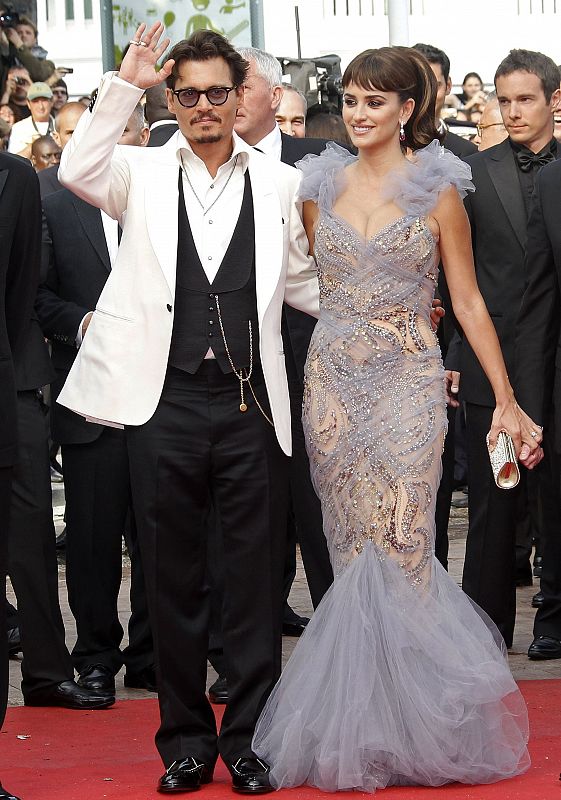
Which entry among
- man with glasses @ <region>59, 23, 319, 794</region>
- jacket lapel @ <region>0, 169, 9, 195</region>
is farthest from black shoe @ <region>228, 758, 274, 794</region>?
jacket lapel @ <region>0, 169, 9, 195</region>

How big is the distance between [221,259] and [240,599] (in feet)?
3.32

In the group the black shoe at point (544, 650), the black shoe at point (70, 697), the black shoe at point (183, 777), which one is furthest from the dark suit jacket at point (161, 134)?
the black shoe at point (183, 777)

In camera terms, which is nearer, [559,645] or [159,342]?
[159,342]

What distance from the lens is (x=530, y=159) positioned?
6363 millimetres

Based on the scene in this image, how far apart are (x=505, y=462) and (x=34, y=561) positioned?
1.86 metres

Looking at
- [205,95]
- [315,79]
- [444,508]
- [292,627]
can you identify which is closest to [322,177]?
[205,95]

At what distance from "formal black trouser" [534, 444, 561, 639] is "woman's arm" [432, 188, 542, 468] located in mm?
1366

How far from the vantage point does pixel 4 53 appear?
49.8 ft

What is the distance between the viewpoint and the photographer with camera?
49.6 feet

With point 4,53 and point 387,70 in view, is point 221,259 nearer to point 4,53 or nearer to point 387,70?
point 387,70

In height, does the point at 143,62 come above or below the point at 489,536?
above

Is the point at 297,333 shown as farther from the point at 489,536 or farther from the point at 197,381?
the point at 197,381

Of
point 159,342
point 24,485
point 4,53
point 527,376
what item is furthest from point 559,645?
point 4,53

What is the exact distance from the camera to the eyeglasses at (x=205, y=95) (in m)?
4.59
